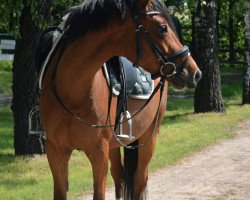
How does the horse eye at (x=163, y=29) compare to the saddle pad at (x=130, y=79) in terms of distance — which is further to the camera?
the saddle pad at (x=130, y=79)

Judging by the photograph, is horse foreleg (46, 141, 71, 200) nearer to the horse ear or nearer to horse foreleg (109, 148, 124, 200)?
the horse ear

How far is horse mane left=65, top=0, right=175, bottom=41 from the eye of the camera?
4770 mm

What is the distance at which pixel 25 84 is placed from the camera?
9914 mm

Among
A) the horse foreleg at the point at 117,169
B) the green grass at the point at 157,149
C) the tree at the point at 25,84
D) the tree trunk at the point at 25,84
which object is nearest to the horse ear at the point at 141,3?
the horse foreleg at the point at 117,169

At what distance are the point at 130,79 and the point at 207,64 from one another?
383 inches

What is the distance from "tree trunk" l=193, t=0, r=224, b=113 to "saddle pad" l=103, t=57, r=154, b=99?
9.13m

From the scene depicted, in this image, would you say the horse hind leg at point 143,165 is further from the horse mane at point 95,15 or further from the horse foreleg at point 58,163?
the horse mane at point 95,15

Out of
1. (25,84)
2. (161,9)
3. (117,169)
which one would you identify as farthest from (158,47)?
(25,84)

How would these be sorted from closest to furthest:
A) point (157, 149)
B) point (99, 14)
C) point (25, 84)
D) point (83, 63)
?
1. point (99, 14)
2. point (83, 63)
3. point (25, 84)
4. point (157, 149)

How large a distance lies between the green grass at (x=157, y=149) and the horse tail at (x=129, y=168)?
1191mm

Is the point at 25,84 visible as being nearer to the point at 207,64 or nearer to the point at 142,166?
the point at 142,166

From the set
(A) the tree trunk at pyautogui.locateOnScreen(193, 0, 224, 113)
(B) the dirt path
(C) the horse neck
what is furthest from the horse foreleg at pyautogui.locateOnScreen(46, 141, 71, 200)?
(A) the tree trunk at pyautogui.locateOnScreen(193, 0, 224, 113)

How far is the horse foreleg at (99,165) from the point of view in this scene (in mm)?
5066

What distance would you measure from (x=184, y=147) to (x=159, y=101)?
4839 millimetres
